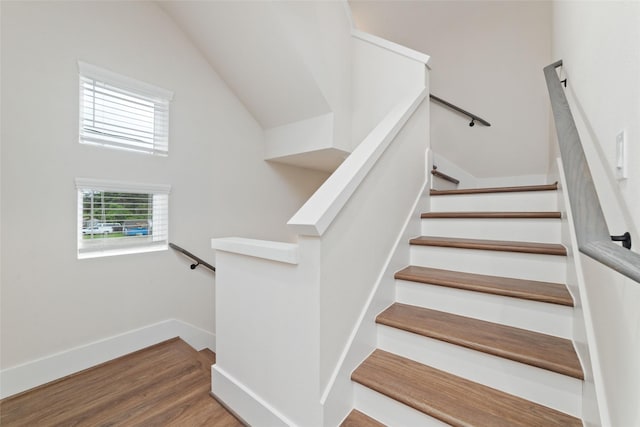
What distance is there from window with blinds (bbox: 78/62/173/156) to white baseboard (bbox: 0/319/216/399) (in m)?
1.39

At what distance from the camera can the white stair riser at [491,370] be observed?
1009 mm

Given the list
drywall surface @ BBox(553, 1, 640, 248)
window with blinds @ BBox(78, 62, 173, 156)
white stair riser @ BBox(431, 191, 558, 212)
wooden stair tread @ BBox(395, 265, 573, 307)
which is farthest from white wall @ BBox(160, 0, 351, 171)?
drywall surface @ BBox(553, 1, 640, 248)

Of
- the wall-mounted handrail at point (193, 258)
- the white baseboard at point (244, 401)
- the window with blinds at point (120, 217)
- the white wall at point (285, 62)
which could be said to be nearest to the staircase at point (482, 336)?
the white baseboard at point (244, 401)

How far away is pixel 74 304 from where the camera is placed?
1.83 metres

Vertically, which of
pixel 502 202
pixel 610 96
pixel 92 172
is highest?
pixel 610 96

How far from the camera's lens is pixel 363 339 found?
4.40 ft

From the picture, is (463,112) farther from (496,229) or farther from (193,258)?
(193,258)

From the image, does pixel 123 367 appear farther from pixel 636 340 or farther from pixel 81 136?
pixel 636 340

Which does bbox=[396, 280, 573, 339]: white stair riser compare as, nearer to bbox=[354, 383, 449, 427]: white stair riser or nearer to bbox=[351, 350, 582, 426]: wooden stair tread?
bbox=[351, 350, 582, 426]: wooden stair tread

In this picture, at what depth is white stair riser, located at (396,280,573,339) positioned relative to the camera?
1219 mm

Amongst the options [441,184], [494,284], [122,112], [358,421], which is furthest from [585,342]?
[122,112]

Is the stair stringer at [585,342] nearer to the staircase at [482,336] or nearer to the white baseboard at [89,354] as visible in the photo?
the staircase at [482,336]

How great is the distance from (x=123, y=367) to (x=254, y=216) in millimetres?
1613

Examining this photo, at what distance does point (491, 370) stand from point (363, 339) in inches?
21.2
